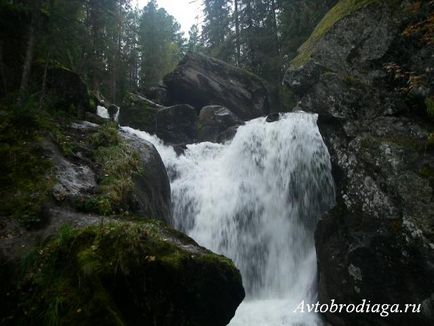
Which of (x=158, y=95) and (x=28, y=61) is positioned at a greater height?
(x=158, y=95)

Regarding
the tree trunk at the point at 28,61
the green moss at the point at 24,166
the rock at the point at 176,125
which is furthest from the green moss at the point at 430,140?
the rock at the point at 176,125

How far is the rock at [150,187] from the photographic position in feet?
27.5

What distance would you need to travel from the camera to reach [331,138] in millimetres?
10016

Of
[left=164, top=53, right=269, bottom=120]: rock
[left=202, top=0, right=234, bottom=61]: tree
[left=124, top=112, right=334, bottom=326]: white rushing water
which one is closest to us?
[left=124, top=112, right=334, bottom=326]: white rushing water

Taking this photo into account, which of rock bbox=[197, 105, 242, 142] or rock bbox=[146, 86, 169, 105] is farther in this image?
rock bbox=[146, 86, 169, 105]

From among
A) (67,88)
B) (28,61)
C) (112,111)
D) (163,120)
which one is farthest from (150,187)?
(163,120)

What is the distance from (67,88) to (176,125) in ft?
29.4

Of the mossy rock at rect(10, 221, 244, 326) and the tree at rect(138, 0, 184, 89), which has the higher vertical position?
the tree at rect(138, 0, 184, 89)

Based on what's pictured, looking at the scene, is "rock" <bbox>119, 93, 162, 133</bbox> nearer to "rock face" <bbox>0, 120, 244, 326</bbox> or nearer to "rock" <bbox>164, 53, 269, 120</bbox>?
"rock" <bbox>164, 53, 269, 120</bbox>

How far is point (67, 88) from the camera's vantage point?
1238 centimetres

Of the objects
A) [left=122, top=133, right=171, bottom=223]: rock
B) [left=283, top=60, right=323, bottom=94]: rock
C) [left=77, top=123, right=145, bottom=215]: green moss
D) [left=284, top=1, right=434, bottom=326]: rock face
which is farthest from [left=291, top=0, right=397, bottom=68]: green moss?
[left=77, top=123, right=145, bottom=215]: green moss

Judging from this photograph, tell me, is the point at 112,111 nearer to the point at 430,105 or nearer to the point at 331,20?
the point at 331,20

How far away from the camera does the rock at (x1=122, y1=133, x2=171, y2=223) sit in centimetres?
838

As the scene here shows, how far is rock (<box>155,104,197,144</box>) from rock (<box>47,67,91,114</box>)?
7.99 meters
